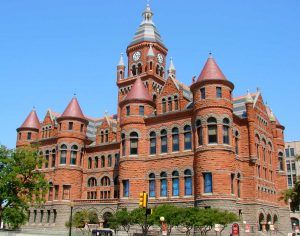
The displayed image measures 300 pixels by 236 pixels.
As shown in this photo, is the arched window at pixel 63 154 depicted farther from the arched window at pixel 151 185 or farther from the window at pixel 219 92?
the window at pixel 219 92

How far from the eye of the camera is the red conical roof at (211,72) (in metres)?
43.4

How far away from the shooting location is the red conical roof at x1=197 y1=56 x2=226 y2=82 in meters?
43.4

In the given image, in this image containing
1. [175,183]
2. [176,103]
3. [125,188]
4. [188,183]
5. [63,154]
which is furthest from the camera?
[63,154]

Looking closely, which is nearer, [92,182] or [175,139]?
[175,139]

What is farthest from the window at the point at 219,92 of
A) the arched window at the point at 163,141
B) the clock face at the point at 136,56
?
the clock face at the point at 136,56

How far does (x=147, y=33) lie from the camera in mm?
71125

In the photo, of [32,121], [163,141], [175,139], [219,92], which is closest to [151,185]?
[163,141]

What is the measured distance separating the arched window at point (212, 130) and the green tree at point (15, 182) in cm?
2139

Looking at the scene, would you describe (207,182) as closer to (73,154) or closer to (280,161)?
(280,161)

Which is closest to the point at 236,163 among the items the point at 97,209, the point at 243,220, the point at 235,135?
the point at 235,135

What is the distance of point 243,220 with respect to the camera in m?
44.5

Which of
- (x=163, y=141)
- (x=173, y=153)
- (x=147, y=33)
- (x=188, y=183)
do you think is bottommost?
(x=188, y=183)

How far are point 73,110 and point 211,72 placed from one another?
2280 centimetres

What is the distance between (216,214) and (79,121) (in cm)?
2860
